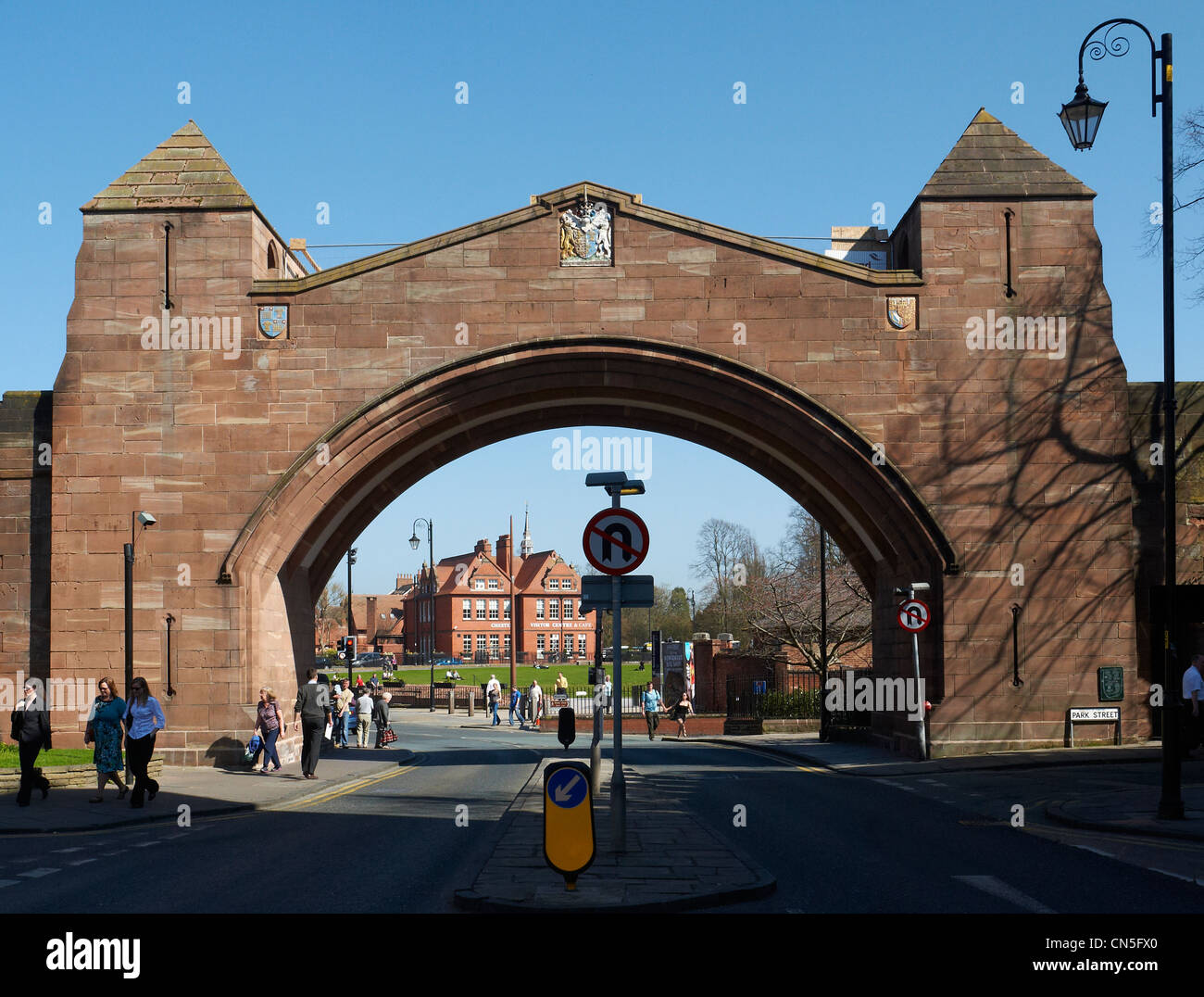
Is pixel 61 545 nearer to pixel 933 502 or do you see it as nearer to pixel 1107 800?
pixel 933 502

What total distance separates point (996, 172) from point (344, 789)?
53.9ft

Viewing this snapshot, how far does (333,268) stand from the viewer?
2375 centimetres

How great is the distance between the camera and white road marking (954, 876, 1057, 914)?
8.52m

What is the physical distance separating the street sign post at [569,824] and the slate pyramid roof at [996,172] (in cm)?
1799

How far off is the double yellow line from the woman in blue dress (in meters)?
2.21

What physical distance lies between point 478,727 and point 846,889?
41540 mm

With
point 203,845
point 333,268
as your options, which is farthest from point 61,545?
point 203,845

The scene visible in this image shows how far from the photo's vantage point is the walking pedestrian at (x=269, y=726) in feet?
72.3

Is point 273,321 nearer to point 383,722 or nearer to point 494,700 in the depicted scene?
point 383,722

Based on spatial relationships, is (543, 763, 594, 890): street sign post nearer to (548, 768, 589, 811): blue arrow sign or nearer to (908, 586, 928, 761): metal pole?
(548, 768, 589, 811): blue arrow sign

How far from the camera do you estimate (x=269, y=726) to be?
22062mm

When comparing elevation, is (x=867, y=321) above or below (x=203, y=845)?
above

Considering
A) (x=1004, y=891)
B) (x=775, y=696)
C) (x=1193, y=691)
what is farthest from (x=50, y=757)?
(x=775, y=696)
